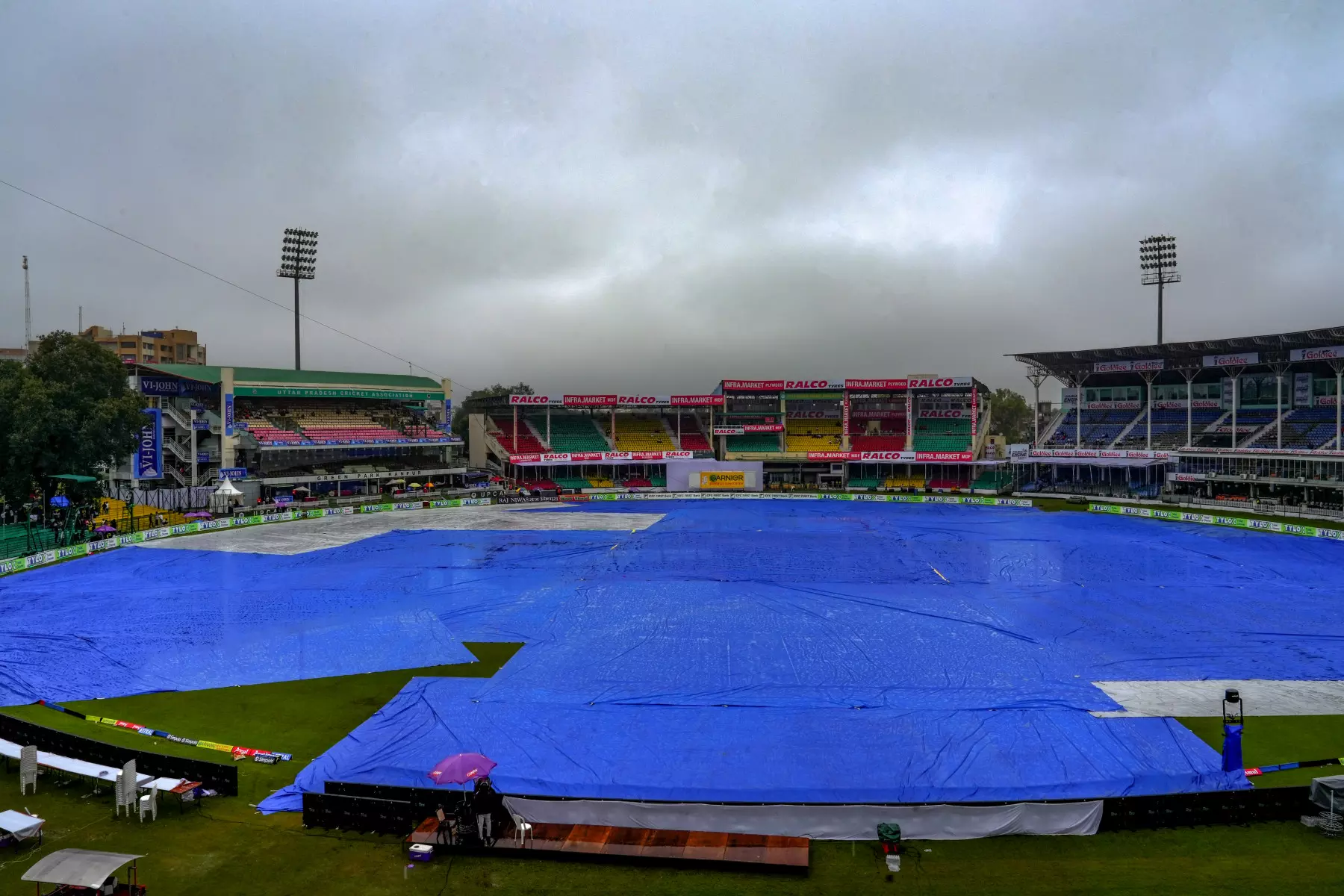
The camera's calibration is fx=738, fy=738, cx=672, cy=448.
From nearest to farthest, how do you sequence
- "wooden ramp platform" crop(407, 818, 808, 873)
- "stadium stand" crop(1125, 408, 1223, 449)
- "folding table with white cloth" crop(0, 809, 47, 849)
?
"wooden ramp platform" crop(407, 818, 808, 873), "folding table with white cloth" crop(0, 809, 47, 849), "stadium stand" crop(1125, 408, 1223, 449)

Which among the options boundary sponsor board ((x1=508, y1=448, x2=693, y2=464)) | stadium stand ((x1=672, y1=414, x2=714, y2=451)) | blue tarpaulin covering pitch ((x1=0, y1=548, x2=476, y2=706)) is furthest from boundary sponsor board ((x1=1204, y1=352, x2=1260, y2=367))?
blue tarpaulin covering pitch ((x1=0, y1=548, x2=476, y2=706))

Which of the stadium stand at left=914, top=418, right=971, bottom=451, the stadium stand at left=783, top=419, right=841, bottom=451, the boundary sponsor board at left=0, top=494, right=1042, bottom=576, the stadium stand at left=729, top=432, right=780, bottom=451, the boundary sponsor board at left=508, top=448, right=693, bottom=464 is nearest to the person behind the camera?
the boundary sponsor board at left=0, top=494, right=1042, bottom=576

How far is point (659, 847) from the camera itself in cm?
1072

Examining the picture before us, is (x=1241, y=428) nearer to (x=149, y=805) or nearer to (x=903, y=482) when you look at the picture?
(x=903, y=482)

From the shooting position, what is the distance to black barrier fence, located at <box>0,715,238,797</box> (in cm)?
1271

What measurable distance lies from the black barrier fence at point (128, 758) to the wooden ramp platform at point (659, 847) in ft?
13.5

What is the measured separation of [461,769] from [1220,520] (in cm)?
5240

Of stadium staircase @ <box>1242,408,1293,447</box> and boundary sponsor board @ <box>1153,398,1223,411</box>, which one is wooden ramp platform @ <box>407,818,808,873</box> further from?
boundary sponsor board @ <box>1153,398,1223,411</box>

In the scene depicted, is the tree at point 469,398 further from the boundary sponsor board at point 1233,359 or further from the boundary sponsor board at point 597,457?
the boundary sponsor board at point 1233,359

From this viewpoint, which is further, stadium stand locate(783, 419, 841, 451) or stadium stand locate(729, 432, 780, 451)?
stadium stand locate(729, 432, 780, 451)

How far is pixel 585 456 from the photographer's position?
71062 millimetres

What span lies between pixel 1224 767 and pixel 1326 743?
11.5ft

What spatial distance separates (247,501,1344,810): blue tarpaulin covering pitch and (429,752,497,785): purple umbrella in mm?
1492

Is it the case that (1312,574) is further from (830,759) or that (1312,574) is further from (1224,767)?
(830,759)
